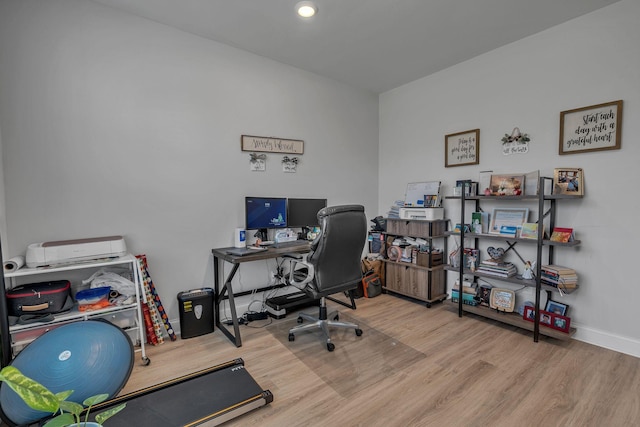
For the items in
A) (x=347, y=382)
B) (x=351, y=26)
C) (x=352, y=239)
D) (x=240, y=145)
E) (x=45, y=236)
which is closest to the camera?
(x=347, y=382)

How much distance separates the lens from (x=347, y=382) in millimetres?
2045

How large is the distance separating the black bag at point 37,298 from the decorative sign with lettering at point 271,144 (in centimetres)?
189

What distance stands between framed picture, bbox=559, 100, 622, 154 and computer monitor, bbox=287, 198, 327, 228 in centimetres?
235

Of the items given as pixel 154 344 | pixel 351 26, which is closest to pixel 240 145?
pixel 351 26

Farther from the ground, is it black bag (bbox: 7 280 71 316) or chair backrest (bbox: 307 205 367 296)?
chair backrest (bbox: 307 205 367 296)

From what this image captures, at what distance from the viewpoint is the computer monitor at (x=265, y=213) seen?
2.99 meters

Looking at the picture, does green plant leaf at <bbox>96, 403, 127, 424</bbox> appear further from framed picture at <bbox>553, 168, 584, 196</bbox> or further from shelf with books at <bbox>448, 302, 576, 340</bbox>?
framed picture at <bbox>553, 168, 584, 196</bbox>

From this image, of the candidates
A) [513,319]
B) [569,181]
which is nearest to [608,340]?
[513,319]

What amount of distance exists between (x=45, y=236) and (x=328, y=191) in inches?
107

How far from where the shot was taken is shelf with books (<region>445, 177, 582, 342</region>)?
251cm

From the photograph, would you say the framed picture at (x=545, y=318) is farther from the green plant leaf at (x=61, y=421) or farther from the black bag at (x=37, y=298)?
the black bag at (x=37, y=298)

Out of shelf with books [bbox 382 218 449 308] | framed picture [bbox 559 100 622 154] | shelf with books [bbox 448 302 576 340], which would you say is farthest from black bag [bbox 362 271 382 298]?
framed picture [bbox 559 100 622 154]

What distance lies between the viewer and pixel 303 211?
336 centimetres

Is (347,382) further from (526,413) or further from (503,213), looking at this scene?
(503,213)
